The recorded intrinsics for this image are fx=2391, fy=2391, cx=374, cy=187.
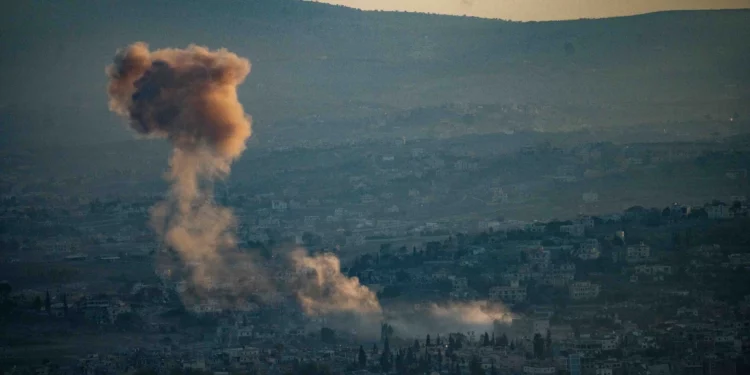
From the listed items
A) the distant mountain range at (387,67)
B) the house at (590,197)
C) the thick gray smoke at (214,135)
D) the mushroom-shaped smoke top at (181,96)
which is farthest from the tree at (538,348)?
the distant mountain range at (387,67)

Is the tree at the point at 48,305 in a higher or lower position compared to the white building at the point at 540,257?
lower

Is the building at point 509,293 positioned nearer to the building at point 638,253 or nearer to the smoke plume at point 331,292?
the smoke plume at point 331,292

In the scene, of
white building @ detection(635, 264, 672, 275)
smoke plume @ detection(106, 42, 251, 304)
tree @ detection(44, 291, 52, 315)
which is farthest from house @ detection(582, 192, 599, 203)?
tree @ detection(44, 291, 52, 315)

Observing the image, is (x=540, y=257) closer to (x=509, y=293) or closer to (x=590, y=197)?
(x=509, y=293)

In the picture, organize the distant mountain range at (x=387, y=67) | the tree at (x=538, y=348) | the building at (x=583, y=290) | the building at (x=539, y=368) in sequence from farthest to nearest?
1. the distant mountain range at (x=387, y=67)
2. the building at (x=583, y=290)
3. the tree at (x=538, y=348)
4. the building at (x=539, y=368)

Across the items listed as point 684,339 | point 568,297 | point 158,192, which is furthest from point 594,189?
point 684,339

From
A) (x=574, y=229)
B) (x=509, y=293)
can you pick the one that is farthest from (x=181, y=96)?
(x=574, y=229)
